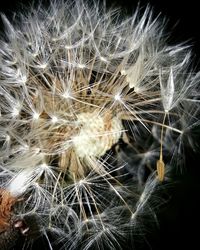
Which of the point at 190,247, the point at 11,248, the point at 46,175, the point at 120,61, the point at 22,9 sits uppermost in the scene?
the point at 22,9

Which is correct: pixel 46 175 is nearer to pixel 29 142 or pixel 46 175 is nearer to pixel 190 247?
pixel 29 142

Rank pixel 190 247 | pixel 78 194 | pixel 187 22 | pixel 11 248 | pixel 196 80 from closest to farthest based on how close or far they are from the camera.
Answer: pixel 11 248, pixel 78 194, pixel 196 80, pixel 190 247, pixel 187 22

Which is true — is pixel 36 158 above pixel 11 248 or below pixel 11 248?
above

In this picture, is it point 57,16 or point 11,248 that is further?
point 57,16

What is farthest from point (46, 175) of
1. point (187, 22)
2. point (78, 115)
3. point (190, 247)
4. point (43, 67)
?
point (187, 22)

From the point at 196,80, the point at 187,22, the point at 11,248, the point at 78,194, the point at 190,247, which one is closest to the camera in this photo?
the point at 11,248

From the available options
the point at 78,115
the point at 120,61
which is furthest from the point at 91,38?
the point at 78,115

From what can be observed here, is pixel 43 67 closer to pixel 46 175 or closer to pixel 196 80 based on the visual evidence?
pixel 46 175
